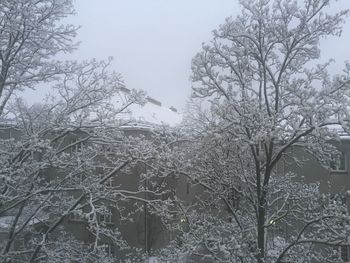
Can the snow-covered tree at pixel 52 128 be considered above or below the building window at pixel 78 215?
above

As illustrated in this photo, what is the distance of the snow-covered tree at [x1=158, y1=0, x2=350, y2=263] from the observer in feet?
32.0

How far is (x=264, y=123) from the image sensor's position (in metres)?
9.50

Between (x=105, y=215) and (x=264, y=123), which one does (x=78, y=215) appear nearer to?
(x=105, y=215)

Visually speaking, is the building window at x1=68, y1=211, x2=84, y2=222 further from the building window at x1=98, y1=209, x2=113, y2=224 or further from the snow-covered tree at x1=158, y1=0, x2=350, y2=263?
the snow-covered tree at x1=158, y1=0, x2=350, y2=263

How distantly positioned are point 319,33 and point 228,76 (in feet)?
7.51

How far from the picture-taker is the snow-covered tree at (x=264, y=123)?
977 centimetres

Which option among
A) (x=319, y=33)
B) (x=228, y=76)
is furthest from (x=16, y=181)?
(x=319, y=33)

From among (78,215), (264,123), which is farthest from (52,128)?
(264,123)

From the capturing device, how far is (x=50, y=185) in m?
11.1

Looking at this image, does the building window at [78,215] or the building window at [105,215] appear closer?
the building window at [78,215]

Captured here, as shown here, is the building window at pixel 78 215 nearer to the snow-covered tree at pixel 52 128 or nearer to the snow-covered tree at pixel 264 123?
the snow-covered tree at pixel 52 128

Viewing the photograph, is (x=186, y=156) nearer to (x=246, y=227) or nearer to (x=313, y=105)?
(x=246, y=227)

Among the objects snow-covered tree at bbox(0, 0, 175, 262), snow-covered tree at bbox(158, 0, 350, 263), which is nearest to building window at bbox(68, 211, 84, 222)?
snow-covered tree at bbox(0, 0, 175, 262)

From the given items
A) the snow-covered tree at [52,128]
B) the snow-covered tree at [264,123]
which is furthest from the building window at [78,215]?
the snow-covered tree at [264,123]
